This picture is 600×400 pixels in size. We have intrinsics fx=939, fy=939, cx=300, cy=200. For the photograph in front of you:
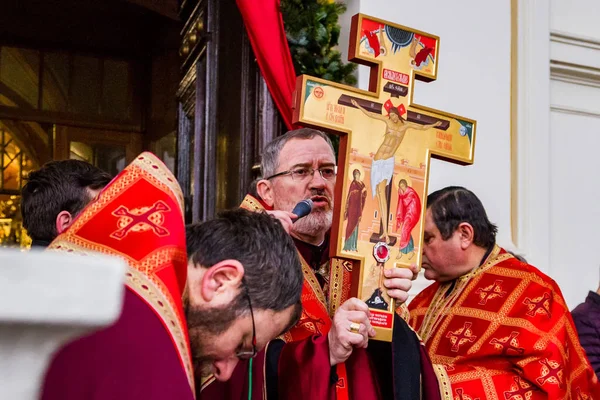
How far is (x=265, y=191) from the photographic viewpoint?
11.6ft

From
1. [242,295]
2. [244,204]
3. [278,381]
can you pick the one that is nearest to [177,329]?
[242,295]

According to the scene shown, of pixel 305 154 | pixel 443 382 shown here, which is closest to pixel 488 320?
pixel 443 382

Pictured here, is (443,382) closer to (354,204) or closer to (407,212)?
(407,212)

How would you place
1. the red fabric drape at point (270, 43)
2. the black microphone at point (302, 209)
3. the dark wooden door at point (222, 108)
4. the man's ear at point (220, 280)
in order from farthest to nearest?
1. the dark wooden door at point (222, 108)
2. the red fabric drape at point (270, 43)
3. the black microphone at point (302, 209)
4. the man's ear at point (220, 280)

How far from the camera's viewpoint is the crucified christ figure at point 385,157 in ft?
9.46

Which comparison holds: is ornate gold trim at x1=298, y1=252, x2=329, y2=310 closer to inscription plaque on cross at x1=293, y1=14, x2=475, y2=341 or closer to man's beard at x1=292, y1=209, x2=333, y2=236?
man's beard at x1=292, y1=209, x2=333, y2=236

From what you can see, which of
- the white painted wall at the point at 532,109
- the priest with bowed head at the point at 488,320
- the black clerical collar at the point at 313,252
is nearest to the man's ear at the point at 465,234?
the priest with bowed head at the point at 488,320

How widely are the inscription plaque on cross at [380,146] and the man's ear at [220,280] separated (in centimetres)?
97

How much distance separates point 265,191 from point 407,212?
0.76 metres

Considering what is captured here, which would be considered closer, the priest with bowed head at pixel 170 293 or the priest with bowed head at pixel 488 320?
the priest with bowed head at pixel 170 293

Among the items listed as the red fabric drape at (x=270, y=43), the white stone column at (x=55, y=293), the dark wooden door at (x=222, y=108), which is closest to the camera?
the white stone column at (x=55, y=293)

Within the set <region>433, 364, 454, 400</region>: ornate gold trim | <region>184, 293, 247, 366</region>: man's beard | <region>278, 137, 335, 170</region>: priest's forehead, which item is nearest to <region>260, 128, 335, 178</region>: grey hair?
<region>278, 137, 335, 170</region>: priest's forehead

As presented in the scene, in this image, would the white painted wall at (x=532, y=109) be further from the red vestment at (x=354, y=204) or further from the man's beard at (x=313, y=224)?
the red vestment at (x=354, y=204)

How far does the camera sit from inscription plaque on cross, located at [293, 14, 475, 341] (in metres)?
2.80
